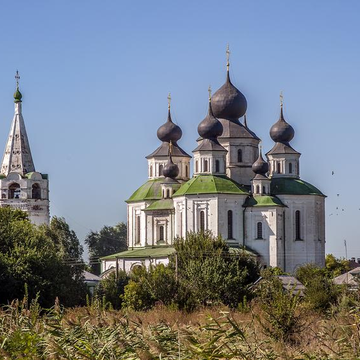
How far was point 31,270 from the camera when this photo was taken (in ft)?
116

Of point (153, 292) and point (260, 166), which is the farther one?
point (260, 166)

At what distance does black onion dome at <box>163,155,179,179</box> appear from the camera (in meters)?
67.1

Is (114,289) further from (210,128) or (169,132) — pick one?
(169,132)

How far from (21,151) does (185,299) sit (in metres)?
40.6

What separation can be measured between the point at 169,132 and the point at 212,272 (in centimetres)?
3083

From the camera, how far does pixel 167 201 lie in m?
66.4

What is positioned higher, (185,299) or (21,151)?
(21,151)

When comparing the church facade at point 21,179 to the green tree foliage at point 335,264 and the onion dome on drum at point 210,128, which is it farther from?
the green tree foliage at point 335,264

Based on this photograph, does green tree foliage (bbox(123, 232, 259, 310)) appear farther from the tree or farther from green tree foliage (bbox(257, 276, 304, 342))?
the tree

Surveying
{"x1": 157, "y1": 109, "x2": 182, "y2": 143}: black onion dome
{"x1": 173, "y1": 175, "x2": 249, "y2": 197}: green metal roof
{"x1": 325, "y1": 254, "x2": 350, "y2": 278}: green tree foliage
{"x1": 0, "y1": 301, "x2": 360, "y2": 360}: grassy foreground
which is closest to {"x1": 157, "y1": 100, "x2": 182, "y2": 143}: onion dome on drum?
{"x1": 157, "y1": 109, "x2": 182, "y2": 143}: black onion dome

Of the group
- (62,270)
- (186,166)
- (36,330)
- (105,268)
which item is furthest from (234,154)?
(36,330)

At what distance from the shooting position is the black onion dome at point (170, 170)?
2640 inches

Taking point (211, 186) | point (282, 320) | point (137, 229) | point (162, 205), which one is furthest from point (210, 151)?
point (282, 320)

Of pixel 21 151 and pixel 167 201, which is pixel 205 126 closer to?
pixel 167 201
